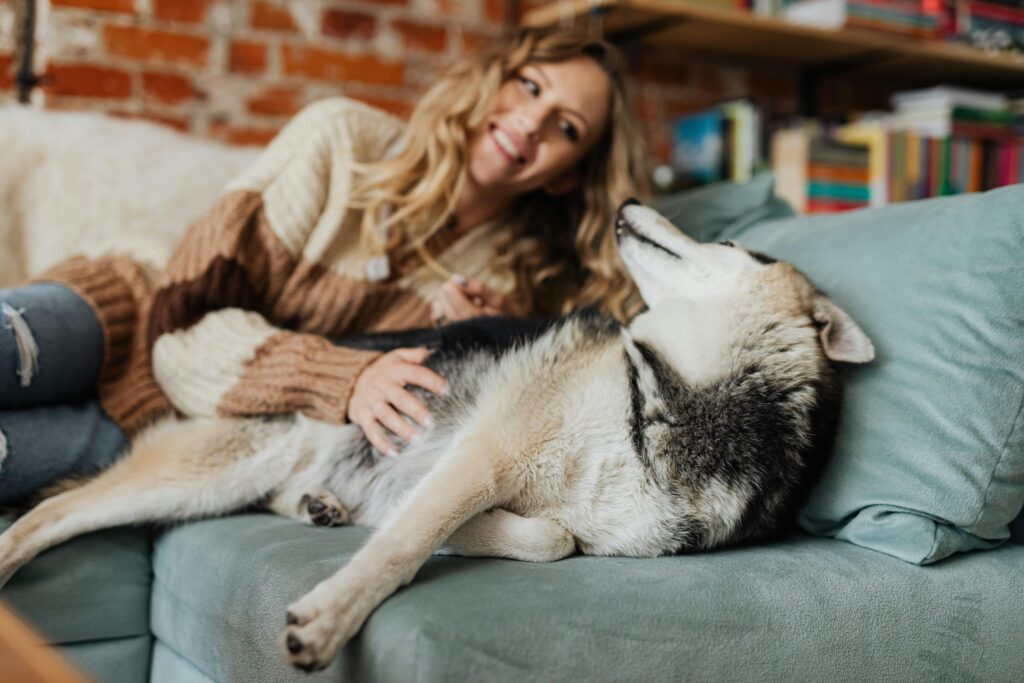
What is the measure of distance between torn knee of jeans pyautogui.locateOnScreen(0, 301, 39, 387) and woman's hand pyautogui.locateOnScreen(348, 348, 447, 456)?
57 cm

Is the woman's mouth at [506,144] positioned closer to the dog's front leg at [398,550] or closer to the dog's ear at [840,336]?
the dog's ear at [840,336]

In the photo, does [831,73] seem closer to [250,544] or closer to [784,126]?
[784,126]

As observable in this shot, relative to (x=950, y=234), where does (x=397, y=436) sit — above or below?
below

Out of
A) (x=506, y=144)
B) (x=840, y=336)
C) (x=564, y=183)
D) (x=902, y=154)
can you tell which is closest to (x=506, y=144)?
(x=506, y=144)

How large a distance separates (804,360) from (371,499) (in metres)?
0.75

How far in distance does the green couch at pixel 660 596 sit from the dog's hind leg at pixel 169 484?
0.16ft

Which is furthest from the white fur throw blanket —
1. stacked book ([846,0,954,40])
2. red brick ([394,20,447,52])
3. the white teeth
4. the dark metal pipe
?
stacked book ([846,0,954,40])

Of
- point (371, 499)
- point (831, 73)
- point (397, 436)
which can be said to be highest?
point (831, 73)

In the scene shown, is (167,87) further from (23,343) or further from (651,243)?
(651,243)

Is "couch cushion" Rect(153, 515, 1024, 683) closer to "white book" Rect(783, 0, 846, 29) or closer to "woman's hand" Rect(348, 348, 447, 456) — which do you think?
"woman's hand" Rect(348, 348, 447, 456)

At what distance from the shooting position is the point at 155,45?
2371 mm

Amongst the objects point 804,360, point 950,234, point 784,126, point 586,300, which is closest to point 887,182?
point 784,126

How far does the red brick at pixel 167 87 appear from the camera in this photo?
7.80 feet

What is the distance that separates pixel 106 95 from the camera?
2.34 metres
